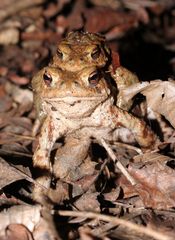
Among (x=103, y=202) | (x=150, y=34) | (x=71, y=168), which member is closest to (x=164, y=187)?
(x=103, y=202)

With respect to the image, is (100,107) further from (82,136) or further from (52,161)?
(52,161)

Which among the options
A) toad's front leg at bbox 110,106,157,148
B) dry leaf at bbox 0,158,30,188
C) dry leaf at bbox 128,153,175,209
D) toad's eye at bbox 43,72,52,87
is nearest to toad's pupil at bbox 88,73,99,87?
toad's eye at bbox 43,72,52,87

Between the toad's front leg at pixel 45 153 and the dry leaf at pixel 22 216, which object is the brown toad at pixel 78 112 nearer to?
the toad's front leg at pixel 45 153

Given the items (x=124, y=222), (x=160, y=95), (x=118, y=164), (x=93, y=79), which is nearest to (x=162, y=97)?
(x=160, y=95)

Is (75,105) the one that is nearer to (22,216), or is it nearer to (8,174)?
(8,174)

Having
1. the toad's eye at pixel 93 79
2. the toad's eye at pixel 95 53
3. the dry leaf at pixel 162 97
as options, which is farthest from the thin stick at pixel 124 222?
the toad's eye at pixel 95 53

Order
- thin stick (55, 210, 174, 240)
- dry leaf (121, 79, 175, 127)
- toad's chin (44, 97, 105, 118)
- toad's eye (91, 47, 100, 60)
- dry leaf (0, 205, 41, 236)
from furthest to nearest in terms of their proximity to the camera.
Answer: toad's eye (91, 47, 100, 60)
dry leaf (121, 79, 175, 127)
toad's chin (44, 97, 105, 118)
dry leaf (0, 205, 41, 236)
thin stick (55, 210, 174, 240)

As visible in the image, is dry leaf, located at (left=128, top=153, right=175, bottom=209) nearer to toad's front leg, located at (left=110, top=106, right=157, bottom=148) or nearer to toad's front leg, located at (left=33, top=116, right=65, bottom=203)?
toad's front leg, located at (left=110, top=106, right=157, bottom=148)
